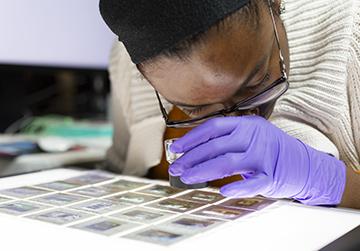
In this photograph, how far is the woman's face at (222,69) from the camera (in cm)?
80

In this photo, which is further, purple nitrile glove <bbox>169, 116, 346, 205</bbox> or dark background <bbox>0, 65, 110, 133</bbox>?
dark background <bbox>0, 65, 110, 133</bbox>

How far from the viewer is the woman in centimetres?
79

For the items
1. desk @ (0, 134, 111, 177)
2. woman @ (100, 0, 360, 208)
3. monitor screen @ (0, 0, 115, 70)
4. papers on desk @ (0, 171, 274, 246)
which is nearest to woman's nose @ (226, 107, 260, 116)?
woman @ (100, 0, 360, 208)

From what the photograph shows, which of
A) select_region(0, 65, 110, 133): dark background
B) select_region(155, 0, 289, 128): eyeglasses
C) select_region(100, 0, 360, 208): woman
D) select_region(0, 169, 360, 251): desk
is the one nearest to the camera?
select_region(0, 169, 360, 251): desk

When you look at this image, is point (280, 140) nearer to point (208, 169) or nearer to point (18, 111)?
point (208, 169)

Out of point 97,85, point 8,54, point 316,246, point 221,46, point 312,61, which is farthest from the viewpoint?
point 97,85

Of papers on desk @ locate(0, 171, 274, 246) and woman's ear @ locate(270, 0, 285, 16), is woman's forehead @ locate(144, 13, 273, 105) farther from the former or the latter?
papers on desk @ locate(0, 171, 274, 246)

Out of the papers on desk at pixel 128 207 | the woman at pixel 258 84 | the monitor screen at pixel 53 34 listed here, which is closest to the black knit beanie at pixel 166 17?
the woman at pixel 258 84

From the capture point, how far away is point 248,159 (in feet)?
2.65

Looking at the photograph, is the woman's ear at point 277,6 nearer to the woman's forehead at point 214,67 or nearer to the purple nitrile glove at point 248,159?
the woman's forehead at point 214,67

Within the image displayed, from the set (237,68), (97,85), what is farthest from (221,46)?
(97,85)

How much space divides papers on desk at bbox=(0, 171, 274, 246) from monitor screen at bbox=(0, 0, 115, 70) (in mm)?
501

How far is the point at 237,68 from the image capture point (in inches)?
32.6

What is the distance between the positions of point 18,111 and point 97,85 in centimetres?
40
